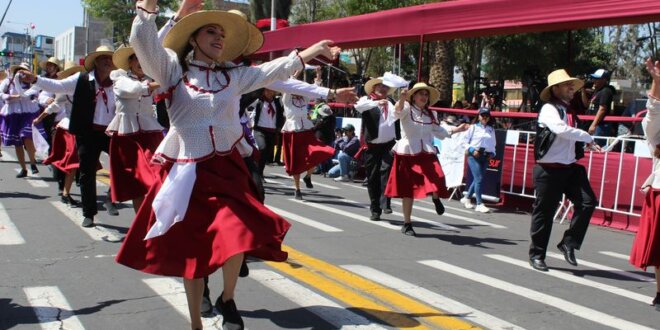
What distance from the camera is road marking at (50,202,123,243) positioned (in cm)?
756

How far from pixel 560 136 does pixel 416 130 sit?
2.26m

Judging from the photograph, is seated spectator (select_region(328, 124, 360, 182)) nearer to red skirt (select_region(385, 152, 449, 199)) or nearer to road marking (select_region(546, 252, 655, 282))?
red skirt (select_region(385, 152, 449, 199))

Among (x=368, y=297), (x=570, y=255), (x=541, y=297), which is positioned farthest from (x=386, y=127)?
(x=368, y=297)

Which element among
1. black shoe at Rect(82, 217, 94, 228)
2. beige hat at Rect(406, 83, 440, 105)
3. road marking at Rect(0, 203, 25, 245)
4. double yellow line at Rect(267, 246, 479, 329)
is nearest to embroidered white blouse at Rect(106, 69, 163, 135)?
black shoe at Rect(82, 217, 94, 228)

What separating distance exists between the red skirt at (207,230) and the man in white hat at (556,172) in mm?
3680

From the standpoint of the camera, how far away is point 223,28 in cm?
439

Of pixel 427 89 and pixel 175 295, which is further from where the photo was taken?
pixel 427 89

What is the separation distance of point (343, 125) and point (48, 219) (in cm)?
951

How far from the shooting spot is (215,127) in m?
4.19

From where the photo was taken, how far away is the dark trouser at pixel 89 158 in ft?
25.8

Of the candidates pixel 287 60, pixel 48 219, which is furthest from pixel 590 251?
pixel 48 219

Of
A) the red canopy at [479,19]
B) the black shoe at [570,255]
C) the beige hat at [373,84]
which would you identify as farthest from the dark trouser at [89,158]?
the red canopy at [479,19]

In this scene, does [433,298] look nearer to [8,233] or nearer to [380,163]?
[380,163]

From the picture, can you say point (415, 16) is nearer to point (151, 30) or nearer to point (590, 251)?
point (590, 251)
